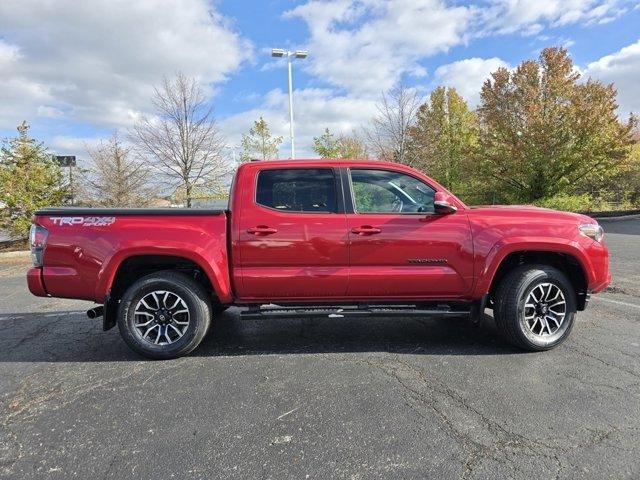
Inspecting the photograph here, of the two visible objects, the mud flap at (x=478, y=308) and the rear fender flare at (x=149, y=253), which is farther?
the mud flap at (x=478, y=308)

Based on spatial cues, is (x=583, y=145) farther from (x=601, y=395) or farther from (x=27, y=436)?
(x=27, y=436)

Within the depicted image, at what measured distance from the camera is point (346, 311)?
162 inches

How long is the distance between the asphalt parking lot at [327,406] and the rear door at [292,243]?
68 centimetres

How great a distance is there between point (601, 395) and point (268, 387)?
100 inches

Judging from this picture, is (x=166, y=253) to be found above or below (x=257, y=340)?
above

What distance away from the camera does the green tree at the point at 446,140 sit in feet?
70.9

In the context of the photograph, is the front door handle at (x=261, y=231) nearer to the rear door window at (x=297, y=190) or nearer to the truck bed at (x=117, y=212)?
the rear door window at (x=297, y=190)

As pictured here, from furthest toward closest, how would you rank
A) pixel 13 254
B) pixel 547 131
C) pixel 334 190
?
pixel 547 131 < pixel 13 254 < pixel 334 190

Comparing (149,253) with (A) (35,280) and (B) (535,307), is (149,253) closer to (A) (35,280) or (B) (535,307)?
(A) (35,280)

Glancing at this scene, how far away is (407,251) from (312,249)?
896 mm

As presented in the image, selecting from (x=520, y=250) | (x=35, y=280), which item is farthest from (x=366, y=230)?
(x=35, y=280)

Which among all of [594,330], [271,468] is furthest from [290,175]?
[594,330]

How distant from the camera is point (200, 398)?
10.8ft

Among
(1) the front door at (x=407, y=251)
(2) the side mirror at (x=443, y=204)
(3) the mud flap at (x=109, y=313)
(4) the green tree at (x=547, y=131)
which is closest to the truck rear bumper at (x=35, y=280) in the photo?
(3) the mud flap at (x=109, y=313)
